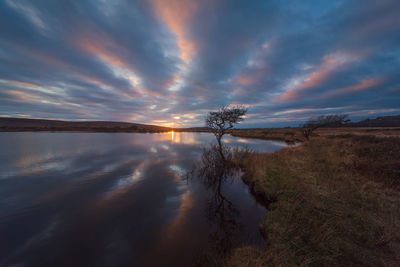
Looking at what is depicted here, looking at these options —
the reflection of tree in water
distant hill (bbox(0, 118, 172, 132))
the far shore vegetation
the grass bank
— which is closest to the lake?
the reflection of tree in water

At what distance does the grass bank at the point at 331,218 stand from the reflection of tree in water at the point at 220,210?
102 centimetres

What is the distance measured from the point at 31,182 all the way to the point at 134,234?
11.9 m

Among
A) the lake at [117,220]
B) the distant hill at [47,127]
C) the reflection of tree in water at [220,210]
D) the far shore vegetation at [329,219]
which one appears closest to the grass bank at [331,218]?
the far shore vegetation at [329,219]

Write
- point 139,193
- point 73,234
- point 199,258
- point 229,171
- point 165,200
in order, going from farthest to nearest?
1. point 229,171
2. point 139,193
3. point 165,200
4. point 73,234
5. point 199,258

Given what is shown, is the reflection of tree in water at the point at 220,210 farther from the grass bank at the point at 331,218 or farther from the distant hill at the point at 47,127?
the distant hill at the point at 47,127

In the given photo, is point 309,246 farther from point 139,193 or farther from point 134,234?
point 139,193

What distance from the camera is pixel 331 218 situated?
219 inches

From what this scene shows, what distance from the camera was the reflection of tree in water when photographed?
571 cm

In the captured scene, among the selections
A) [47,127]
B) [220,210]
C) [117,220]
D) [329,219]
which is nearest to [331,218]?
[329,219]

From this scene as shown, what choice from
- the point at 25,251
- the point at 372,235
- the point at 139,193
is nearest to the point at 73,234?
the point at 25,251

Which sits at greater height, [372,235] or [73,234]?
[372,235]

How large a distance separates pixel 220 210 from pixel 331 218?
508 cm

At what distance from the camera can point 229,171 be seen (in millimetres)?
14836

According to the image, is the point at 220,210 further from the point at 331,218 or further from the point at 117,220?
the point at 117,220
